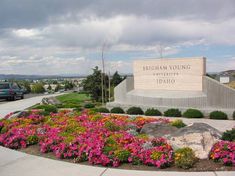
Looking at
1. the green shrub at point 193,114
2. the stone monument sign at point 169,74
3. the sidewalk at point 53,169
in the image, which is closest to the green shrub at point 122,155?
the sidewalk at point 53,169

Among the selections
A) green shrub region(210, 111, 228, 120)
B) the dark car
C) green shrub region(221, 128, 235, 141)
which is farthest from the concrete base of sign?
the dark car

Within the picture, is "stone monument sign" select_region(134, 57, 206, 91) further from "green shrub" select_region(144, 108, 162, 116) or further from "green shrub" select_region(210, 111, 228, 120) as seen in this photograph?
"green shrub" select_region(210, 111, 228, 120)

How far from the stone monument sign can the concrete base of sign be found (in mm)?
390

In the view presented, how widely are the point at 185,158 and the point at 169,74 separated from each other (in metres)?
13.0

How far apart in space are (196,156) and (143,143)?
1302 millimetres

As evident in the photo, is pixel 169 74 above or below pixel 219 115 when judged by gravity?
above

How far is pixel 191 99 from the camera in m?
17.5

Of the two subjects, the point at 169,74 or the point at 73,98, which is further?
the point at 73,98

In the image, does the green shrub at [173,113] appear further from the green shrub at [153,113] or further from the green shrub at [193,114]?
the green shrub at [153,113]

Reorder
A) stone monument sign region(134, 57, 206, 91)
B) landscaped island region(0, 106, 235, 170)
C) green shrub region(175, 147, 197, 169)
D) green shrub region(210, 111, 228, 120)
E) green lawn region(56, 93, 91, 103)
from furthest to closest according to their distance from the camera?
green lawn region(56, 93, 91, 103) → stone monument sign region(134, 57, 206, 91) → green shrub region(210, 111, 228, 120) → landscaped island region(0, 106, 235, 170) → green shrub region(175, 147, 197, 169)

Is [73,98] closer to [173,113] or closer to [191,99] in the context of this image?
[191,99]

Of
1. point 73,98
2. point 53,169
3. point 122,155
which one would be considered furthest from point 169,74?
point 73,98

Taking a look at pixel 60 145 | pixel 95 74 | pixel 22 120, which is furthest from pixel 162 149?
pixel 95 74

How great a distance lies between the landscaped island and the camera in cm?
691
